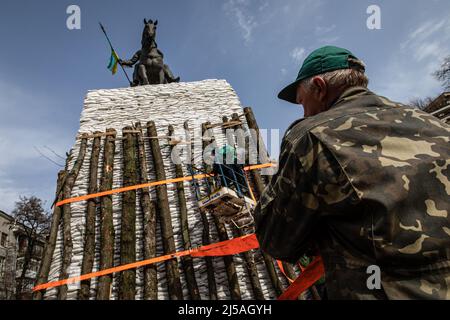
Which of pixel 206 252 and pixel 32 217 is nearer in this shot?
pixel 206 252

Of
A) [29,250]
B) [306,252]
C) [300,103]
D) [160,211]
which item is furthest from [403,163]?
[29,250]

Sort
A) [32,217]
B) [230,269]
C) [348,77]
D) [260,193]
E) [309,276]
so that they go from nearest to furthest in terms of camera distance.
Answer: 1. [348,77]
2. [309,276]
3. [230,269]
4. [260,193]
5. [32,217]

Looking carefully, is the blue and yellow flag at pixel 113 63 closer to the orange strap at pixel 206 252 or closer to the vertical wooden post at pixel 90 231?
the vertical wooden post at pixel 90 231

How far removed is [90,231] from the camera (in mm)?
5453

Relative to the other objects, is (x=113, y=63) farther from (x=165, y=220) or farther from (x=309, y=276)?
(x=309, y=276)

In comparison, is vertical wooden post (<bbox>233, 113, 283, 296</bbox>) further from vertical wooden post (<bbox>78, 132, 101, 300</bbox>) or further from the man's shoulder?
vertical wooden post (<bbox>78, 132, 101, 300</bbox>)

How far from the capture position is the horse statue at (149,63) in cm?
1048

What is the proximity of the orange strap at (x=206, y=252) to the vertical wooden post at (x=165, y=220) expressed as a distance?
191 millimetres

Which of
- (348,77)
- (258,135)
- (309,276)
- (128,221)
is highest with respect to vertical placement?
(258,135)

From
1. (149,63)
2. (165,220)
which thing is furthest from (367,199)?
(149,63)

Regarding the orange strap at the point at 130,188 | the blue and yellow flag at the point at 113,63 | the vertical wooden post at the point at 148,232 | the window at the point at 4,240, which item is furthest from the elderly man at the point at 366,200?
the window at the point at 4,240

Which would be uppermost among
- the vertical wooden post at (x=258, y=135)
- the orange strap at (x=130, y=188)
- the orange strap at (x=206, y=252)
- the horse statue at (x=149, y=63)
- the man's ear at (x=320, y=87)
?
the horse statue at (x=149, y=63)

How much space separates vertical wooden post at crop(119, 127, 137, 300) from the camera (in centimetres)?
464

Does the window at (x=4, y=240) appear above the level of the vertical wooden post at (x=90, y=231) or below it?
above
